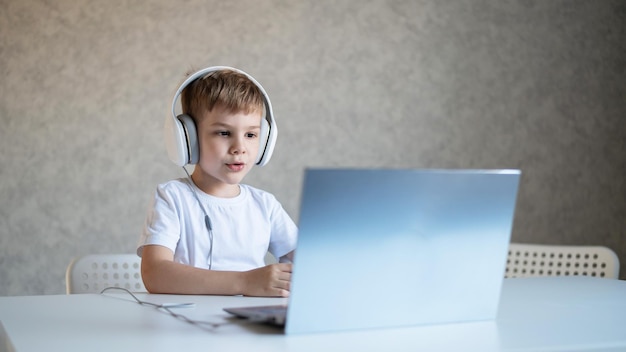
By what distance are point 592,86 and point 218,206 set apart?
2.57 m

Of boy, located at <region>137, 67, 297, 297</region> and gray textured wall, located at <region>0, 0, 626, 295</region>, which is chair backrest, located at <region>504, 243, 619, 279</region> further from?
gray textured wall, located at <region>0, 0, 626, 295</region>

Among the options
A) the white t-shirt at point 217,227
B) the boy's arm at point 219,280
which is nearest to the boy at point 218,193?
the white t-shirt at point 217,227

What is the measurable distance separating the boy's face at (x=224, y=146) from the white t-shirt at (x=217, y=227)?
0.20ft

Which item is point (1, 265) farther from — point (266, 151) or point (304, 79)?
point (266, 151)

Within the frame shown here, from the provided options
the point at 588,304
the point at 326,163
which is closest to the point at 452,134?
the point at 326,163

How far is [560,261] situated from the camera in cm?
220

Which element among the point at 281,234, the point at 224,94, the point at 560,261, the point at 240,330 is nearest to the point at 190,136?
the point at 224,94

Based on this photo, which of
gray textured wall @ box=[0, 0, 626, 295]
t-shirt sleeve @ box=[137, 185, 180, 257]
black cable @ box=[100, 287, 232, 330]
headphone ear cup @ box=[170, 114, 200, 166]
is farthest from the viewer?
gray textured wall @ box=[0, 0, 626, 295]

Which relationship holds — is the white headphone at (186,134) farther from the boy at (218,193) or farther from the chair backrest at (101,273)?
the chair backrest at (101,273)

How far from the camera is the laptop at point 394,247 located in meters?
0.96

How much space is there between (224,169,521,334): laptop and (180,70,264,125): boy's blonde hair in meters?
0.67

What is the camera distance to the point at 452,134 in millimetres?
3551

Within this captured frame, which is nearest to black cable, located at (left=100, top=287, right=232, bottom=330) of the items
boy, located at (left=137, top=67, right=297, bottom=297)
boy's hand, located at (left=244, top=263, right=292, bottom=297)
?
boy's hand, located at (left=244, top=263, right=292, bottom=297)

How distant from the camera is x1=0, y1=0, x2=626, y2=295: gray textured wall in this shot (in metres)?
2.99
